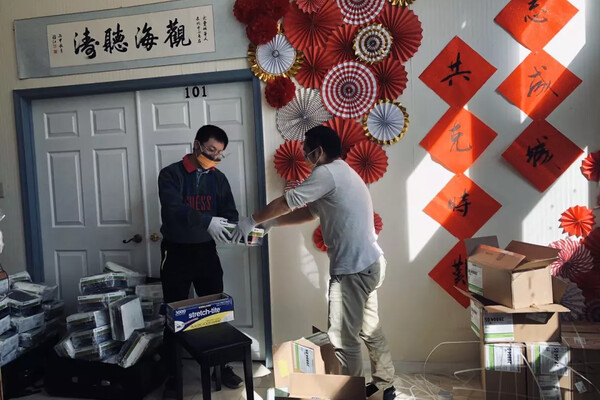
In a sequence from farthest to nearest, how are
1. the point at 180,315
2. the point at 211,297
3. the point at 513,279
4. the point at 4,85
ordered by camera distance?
the point at 4,85
the point at 211,297
the point at 180,315
the point at 513,279

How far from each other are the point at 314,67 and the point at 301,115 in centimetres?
29

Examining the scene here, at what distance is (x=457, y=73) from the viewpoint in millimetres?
2395

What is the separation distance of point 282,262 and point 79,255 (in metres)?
1.43

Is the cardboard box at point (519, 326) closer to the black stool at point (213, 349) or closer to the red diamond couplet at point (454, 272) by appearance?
the red diamond couplet at point (454, 272)

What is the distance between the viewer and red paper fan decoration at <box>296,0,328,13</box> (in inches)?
96.3

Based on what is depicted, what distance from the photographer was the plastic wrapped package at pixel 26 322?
246 centimetres

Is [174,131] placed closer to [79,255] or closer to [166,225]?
[166,225]

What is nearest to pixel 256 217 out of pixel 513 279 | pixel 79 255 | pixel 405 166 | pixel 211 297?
pixel 211 297

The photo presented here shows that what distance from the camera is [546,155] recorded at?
234cm

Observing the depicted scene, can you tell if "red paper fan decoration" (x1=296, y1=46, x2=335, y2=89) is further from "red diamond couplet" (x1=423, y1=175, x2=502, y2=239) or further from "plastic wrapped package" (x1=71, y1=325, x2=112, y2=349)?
"plastic wrapped package" (x1=71, y1=325, x2=112, y2=349)

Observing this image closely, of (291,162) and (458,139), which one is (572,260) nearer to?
(458,139)

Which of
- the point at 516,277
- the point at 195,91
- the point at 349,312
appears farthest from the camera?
the point at 195,91

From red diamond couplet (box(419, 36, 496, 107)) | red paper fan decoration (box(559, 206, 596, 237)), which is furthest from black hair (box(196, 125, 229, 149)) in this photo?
red paper fan decoration (box(559, 206, 596, 237))

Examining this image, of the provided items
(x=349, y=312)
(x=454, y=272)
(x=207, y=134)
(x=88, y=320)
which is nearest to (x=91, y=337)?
(x=88, y=320)
